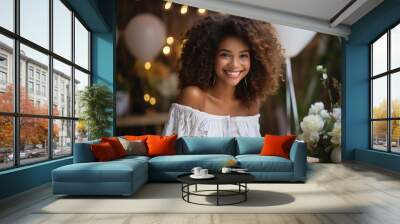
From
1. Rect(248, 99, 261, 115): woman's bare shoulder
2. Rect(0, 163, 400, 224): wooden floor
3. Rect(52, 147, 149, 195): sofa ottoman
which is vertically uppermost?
Rect(248, 99, 261, 115): woman's bare shoulder

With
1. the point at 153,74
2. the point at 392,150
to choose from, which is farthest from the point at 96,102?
the point at 392,150

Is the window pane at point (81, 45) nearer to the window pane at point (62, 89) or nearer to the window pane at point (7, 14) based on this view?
the window pane at point (62, 89)

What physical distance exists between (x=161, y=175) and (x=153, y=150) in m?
0.79

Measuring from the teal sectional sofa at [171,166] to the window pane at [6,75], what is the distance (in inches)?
40.9

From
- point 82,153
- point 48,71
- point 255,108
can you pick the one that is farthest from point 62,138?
point 255,108

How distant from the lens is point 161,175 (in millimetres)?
5965

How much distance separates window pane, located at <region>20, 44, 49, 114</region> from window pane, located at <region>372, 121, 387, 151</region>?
6792 mm

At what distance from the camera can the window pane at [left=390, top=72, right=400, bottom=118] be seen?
774cm

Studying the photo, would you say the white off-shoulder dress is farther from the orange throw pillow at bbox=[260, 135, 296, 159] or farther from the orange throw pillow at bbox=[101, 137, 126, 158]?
the orange throw pillow at bbox=[101, 137, 126, 158]

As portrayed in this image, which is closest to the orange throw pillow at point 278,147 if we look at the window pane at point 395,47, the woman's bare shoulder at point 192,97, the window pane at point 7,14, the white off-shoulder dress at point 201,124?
the white off-shoulder dress at point 201,124

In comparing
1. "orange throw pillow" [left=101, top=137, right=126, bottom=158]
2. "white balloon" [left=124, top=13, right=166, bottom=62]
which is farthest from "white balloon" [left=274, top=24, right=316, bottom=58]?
"orange throw pillow" [left=101, top=137, right=126, bottom=158]

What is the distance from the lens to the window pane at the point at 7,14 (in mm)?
4761

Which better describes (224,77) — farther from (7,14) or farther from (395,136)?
(7,14)

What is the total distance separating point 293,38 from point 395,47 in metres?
2.14
